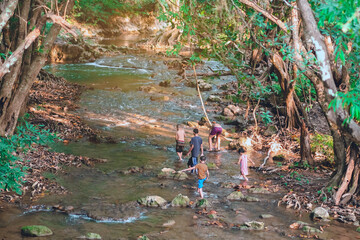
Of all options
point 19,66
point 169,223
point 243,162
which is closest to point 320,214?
point 243,162

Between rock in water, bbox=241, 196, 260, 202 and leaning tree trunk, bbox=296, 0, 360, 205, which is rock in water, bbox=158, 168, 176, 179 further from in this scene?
leaning tree trunk, bbox=296, 0, 360, 205

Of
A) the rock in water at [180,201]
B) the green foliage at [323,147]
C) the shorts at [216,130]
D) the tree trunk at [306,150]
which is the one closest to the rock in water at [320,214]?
the rock in water at [180,201]

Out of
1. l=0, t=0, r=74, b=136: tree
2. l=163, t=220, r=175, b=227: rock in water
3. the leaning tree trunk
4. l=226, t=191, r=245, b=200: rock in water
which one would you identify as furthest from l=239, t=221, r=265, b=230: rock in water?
l=0, t=0, r=74, b=136: tree

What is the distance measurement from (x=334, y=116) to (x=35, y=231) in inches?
260

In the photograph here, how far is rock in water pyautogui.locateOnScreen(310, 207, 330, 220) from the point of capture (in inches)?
348

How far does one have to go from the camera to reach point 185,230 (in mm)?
8031

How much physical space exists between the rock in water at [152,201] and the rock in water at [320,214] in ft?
10.9

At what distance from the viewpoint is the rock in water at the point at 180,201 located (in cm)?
934

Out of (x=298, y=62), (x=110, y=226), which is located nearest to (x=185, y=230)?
(x=110, y=226)

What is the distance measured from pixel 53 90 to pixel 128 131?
20.4 ft

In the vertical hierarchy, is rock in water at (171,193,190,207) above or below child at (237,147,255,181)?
below

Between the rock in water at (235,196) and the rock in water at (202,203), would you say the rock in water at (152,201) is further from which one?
the rock in water at (235,196)

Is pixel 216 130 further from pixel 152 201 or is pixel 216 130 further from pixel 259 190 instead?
pixel 152 201

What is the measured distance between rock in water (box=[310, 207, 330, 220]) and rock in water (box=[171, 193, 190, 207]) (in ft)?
9.23
